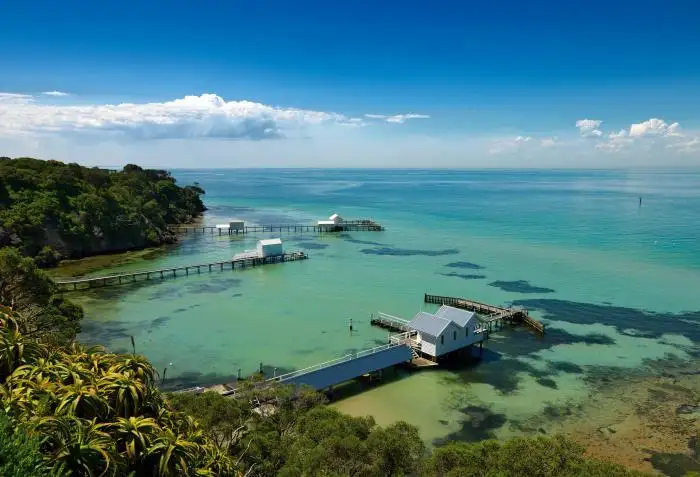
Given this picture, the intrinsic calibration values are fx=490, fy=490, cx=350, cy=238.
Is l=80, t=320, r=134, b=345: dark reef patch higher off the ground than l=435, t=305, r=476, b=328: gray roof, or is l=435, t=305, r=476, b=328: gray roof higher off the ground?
l=435, t=305, r=476, b=328: gray roof

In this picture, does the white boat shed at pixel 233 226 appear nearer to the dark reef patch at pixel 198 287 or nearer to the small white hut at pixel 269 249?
the small white hut at pixel 269 249

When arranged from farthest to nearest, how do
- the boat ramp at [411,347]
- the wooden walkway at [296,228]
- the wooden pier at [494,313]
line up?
the wooden walkway at [296,228] < the wooden pier at [494,313] < the boat ramp at [411,347]

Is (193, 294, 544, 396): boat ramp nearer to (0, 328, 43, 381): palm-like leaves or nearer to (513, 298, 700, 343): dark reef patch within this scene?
(513, 298, 700, 343): dark reef patch

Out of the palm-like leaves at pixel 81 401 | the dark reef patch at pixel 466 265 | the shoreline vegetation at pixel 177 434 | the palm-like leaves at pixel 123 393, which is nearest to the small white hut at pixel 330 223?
the dark reef patch at pixel 466 265

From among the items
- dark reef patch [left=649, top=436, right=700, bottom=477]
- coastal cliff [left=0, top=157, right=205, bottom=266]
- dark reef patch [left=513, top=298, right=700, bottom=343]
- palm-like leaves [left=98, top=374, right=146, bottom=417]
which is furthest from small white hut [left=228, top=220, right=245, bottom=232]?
palm-like leaves [left=98, top=374, right=146, bottom=417]

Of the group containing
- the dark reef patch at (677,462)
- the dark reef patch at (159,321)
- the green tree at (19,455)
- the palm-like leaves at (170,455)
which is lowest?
the dark reef patch at (677,462)

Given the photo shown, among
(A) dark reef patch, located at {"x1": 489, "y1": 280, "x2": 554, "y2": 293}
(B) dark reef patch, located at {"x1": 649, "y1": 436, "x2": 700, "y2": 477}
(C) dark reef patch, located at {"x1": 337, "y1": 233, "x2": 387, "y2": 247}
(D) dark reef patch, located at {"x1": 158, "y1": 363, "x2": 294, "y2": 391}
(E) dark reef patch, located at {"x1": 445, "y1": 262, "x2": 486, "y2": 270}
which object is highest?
(C) dark reef patch, located at {"x1": 337, "y1": 233, "x2": 387, "y2": 247}

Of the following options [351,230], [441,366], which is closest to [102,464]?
[441,366]
